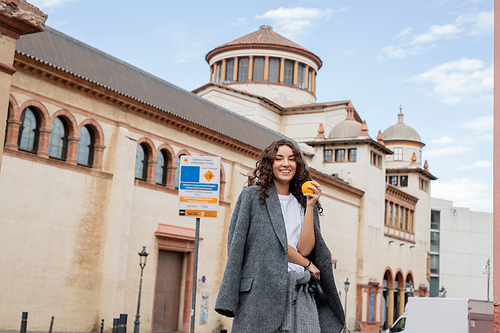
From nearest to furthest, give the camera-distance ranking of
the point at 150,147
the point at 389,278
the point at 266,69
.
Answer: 1. the point at 150,147
2. the point at 389,278
3. the point at 266,69

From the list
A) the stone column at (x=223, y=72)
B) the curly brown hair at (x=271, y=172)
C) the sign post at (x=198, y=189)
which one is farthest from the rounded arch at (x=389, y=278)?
the curly brown hair at (x=271, y=172)

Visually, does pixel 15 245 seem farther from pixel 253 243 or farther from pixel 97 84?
pixel 253 243

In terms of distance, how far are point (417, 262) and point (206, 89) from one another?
2376 centimetres

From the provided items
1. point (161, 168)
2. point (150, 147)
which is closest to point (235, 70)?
point (161, 168)

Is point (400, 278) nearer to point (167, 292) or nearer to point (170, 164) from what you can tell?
point (167, 292)

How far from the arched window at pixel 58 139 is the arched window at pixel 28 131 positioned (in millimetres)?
654

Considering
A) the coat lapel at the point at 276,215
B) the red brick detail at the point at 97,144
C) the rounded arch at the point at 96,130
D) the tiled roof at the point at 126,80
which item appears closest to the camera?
the coat lapel at the point at 276,215

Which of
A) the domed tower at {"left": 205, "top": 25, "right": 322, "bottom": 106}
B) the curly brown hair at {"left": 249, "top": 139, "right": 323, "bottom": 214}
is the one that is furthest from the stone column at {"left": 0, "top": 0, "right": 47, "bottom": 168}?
the domed tower at {"left": 205, "top": 25, "right": 322, "bottom": 106}

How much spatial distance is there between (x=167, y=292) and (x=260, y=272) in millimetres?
24229

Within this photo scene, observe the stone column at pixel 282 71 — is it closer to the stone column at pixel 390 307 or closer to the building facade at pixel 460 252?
the stone column at pixel 390 307

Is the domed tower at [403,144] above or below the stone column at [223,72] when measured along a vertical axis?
below

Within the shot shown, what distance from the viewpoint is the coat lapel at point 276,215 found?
13.2 feet

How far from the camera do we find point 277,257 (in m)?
3.95

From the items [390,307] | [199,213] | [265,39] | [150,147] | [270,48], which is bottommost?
[390,307]
